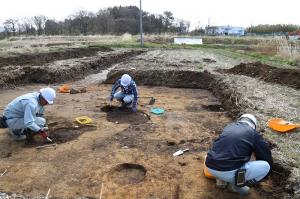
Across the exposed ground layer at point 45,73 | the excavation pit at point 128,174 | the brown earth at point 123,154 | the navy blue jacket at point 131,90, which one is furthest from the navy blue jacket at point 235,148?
the exposed ground layer at point 45,73

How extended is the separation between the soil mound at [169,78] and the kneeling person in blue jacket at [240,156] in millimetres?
8648

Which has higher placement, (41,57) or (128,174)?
(41,57)

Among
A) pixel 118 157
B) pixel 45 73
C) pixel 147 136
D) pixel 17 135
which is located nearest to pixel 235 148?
pixel 118 157

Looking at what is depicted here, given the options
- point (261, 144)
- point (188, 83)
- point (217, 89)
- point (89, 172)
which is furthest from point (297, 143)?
point (188, 83)

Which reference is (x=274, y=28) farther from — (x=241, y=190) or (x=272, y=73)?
(x=241, y=190)

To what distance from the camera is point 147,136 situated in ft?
22.6

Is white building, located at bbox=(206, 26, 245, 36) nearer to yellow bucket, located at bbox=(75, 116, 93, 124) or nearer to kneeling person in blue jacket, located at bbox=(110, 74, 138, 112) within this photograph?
kneeling person in blue jacket, located at bbox=(110, 74, 138, 112)

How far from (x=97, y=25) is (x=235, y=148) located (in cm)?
5891

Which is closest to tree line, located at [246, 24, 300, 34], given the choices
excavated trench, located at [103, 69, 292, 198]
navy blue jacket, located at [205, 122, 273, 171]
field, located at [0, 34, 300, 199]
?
excavated trench, located at [103, 69, 292, 198]

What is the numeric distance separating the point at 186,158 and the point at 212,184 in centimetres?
95

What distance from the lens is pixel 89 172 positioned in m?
5.16

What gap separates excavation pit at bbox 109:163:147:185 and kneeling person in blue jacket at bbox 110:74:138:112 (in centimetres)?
322

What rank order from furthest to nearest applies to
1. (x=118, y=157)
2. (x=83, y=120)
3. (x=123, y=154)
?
(x=83, y=120) → (x=123, y=154) → (x=118, y=157)

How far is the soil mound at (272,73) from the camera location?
11.5 metres
